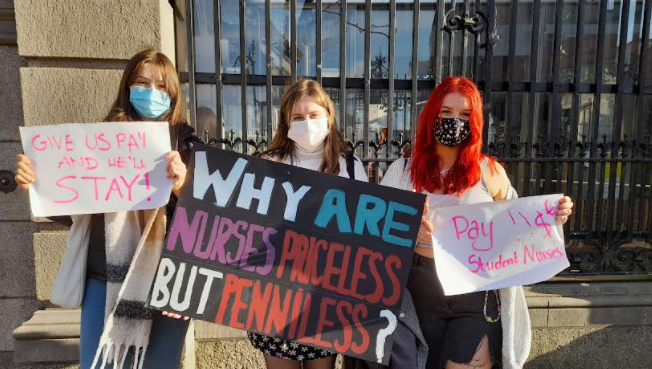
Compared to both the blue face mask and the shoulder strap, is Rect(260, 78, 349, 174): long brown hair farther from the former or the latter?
the blue face mask

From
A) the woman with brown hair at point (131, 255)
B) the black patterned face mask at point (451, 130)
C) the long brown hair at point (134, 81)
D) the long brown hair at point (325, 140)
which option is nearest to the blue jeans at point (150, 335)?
the woman with brown hair at point (131, 255)

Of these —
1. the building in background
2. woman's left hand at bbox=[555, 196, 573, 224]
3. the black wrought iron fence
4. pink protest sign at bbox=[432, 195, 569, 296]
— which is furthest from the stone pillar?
woman's left hand at bbox=[555, 196, 573, 224]

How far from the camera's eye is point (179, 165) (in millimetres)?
1885

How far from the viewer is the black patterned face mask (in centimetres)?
204

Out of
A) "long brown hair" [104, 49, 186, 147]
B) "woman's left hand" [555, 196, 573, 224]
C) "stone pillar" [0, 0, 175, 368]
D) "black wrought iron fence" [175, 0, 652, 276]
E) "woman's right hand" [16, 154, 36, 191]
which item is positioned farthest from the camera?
"black wrought iron fence" [175, 0, 652, 276]

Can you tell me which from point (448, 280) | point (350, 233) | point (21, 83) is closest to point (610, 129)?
point (448, 280)

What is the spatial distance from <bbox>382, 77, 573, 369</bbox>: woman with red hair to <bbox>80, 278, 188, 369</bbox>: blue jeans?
3.81 feet

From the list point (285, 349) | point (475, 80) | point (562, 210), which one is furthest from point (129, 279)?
point (475, 80)

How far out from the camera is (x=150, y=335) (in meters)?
2.06

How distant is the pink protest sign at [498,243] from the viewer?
1986mm

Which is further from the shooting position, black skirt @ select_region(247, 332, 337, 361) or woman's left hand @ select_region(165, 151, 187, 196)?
black skirt @ select_region(247, 332, 337, 361)

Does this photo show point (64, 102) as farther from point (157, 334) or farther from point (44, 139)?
point (157, 334)

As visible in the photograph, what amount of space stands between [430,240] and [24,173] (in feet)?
5.87

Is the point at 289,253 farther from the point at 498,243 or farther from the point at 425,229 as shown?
the point at 498,243
